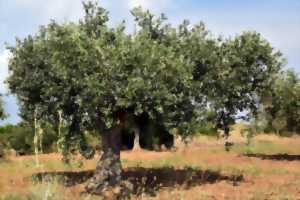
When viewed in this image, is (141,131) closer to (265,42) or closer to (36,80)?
(265,42)

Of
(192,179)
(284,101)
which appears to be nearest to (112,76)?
(192,179)

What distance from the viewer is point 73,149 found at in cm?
2078

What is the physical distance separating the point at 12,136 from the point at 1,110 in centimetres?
1741

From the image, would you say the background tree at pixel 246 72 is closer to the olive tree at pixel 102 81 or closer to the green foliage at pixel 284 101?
the green foliage at pixel 284 101

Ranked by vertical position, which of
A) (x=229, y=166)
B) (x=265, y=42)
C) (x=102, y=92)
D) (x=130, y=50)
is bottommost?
(x=229, y=166)

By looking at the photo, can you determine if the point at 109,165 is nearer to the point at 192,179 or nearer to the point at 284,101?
the point at 192,179

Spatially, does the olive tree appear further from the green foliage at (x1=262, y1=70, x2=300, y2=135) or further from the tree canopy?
the green foliage at (x1=262, y1=70, x2=300, y2=135)

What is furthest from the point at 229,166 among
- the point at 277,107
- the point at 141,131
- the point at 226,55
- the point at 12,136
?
the point at 12,136

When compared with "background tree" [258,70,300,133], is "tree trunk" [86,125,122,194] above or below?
below

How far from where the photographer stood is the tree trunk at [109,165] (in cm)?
2047

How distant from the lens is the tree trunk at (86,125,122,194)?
20469 millimetres

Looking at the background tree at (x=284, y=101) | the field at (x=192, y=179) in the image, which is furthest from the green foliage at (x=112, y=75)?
the background tree at (x=284, y=101)

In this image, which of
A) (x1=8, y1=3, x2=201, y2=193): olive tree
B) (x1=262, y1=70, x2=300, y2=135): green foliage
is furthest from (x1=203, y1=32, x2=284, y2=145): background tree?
(x1=8, y1=3, x2=201, y2=193): olive tree

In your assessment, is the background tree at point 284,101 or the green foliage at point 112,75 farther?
the background tree at point 284,101
